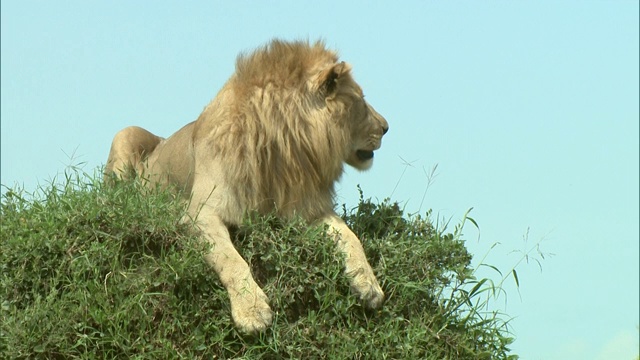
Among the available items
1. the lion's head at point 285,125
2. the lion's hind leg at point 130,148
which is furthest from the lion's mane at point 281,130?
the lion's hind leg at point 130,148

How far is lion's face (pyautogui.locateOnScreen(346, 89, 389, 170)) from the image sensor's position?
7.25m

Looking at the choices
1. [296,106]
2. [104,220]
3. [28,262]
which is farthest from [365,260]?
[28,262]

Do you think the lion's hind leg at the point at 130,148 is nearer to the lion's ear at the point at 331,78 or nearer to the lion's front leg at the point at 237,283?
the lion's front leg at the point at 237,283

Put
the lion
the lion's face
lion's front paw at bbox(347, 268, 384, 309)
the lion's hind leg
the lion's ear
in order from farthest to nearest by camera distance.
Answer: the lion's hind leg → the lion's face → the lion's ear → the lion → lion's front paw at bbox(347, 268, 384, 309)

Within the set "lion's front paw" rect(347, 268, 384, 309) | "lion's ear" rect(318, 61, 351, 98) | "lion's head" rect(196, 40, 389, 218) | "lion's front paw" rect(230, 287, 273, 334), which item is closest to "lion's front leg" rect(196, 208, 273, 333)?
"lion's front paw" rect(230, 287, 273, 334)

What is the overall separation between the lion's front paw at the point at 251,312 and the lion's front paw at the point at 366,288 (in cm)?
55

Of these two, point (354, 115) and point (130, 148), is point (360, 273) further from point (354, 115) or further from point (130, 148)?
point (130, 148)

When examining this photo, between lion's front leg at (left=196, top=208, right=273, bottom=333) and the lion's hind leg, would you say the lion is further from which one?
the lion's hind leg

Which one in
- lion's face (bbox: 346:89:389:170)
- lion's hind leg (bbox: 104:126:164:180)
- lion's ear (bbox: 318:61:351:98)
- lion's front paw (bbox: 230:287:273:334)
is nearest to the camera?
lion's front paw (bbox: 230:287:273:334)

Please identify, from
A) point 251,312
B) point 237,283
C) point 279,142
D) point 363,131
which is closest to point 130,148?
point 279,142

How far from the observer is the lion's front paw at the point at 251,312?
616cm

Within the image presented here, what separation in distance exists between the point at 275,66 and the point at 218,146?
63cm

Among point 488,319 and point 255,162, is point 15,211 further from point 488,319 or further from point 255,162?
point 488,319

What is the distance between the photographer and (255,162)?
6.85 metres
